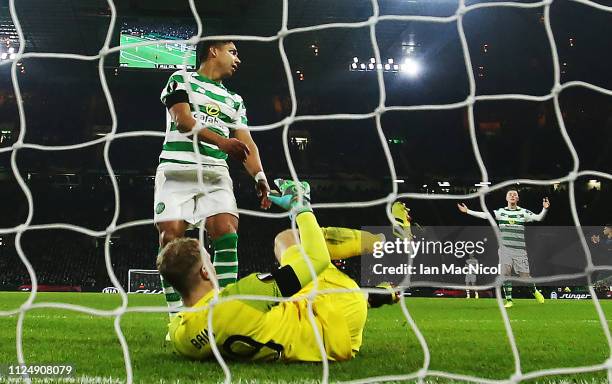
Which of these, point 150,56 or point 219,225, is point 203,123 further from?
point 150,56

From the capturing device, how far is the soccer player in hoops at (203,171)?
2482mm

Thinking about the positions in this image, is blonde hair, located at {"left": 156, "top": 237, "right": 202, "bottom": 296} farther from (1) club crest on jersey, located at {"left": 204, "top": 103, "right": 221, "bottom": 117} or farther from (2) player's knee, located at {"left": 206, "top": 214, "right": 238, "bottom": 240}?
(1) club crest on jersey, located at {"left": 204, "top": 103, "right": 221, "bottom": 117}

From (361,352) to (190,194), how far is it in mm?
915

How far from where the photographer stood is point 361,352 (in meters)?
2.35

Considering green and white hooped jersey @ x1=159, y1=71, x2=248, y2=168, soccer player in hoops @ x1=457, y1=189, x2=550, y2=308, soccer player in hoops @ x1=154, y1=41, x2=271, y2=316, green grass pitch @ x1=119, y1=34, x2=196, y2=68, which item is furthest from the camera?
green grass pitch @ x1=119, y1=34, x2=196, y2=68

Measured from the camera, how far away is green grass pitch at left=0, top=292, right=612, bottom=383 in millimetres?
1834

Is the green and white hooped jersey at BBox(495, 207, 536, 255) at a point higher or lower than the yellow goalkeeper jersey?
higher

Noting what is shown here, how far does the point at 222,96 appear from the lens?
8.80ft

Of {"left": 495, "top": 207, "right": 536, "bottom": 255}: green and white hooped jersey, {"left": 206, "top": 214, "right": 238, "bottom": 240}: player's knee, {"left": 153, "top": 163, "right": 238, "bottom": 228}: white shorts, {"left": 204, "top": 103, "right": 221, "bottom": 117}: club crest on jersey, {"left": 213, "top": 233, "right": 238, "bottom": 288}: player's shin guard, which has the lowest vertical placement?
{"left": 213, "top": 233, "right": 238, "bottom": 288}: player's shin guard

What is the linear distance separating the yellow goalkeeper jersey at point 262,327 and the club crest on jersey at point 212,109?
93 cm

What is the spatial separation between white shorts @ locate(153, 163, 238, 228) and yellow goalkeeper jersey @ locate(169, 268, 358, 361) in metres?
0.60

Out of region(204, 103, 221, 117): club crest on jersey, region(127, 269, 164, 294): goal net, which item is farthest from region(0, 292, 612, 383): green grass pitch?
region(127, 269, 164, 294): goal net

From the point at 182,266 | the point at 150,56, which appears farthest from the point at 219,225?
the point at 150,56

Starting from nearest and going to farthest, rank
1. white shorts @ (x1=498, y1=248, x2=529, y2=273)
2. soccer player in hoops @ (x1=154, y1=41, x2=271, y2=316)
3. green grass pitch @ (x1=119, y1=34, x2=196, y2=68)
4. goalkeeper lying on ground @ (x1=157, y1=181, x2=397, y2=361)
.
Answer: goalkeeper lying on ground @ (x1=157, y1=181, x2=397, y2=361), soccer player in hoops @ (x1=154, y1=41, x2=271, y2=316), white shorts @ (x1=498, y1=248, x2=529, y2=273), green grass pitch @ (x1=119, y1=34, x2=196, y2=68)
